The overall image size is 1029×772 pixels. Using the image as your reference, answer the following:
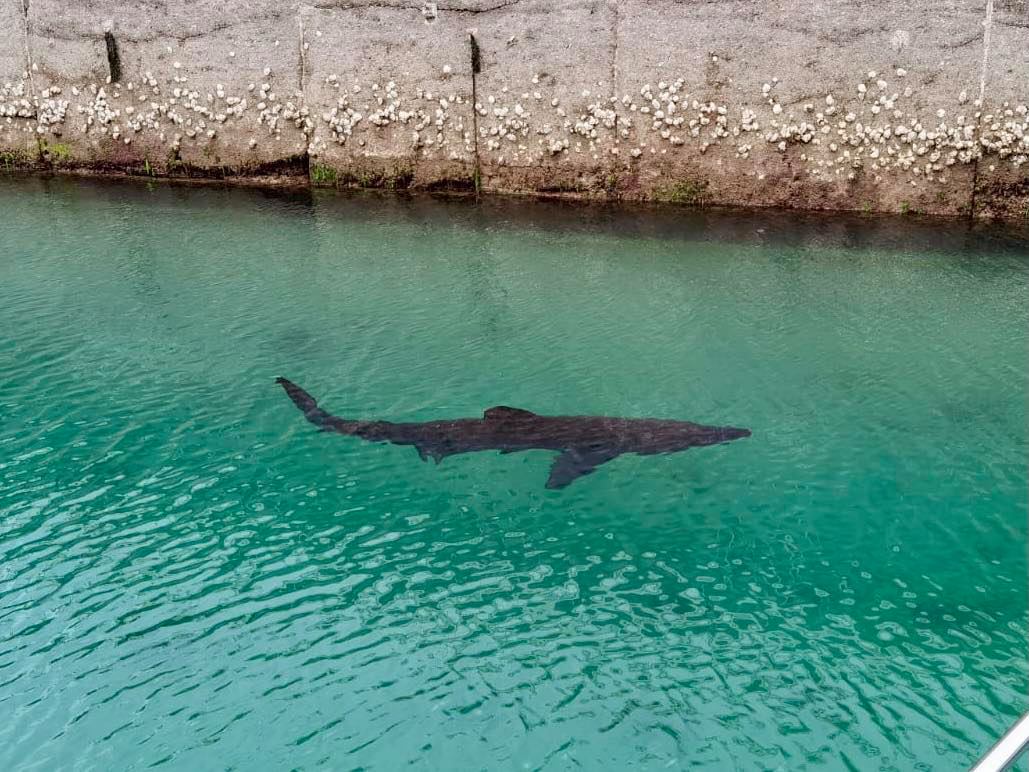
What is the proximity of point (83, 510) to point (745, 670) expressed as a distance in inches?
127

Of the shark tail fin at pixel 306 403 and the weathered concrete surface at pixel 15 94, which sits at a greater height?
the weathered concrete surface at pixel 15 94

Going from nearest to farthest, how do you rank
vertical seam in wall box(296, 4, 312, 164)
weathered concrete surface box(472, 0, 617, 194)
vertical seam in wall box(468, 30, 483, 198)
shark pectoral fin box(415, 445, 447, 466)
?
shark pectoral fin box(415, 445, 447, 466) < weathered concrete surface box(472, 0, 617, 194) < vertical seam in wall box(468, 30, 483, 198) < vertical seam in wall box(296, 4, 312, 164)

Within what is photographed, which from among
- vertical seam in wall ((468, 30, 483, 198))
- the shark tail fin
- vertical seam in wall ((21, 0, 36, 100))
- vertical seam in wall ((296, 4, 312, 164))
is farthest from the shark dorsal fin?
vertical seam in wall ((21, 0, 36, 100))

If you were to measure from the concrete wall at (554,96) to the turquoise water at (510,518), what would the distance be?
1445 mm

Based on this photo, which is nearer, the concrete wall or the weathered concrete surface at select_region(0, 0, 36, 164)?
the concrete wall

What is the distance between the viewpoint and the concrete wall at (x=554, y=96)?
9086 millimetres

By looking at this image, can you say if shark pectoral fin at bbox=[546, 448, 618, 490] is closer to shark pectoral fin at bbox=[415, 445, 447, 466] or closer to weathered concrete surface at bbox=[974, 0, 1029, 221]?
shark pectoral fin at bbox=[415, 445, 447, 466]

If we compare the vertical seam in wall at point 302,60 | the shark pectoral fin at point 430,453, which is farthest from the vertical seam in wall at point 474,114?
the shark pectoral fin at point 430,453

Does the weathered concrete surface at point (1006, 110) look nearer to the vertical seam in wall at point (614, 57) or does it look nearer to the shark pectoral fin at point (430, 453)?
the vertical seam in wall at point (614, 57)

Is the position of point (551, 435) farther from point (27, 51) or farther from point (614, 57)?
point (27, 51)

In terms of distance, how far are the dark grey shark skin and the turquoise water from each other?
0.09 meters

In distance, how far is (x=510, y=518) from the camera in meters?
4.78

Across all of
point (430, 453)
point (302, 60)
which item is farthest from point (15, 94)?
point (430, 453)

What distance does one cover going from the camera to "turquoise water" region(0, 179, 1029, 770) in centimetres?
354
